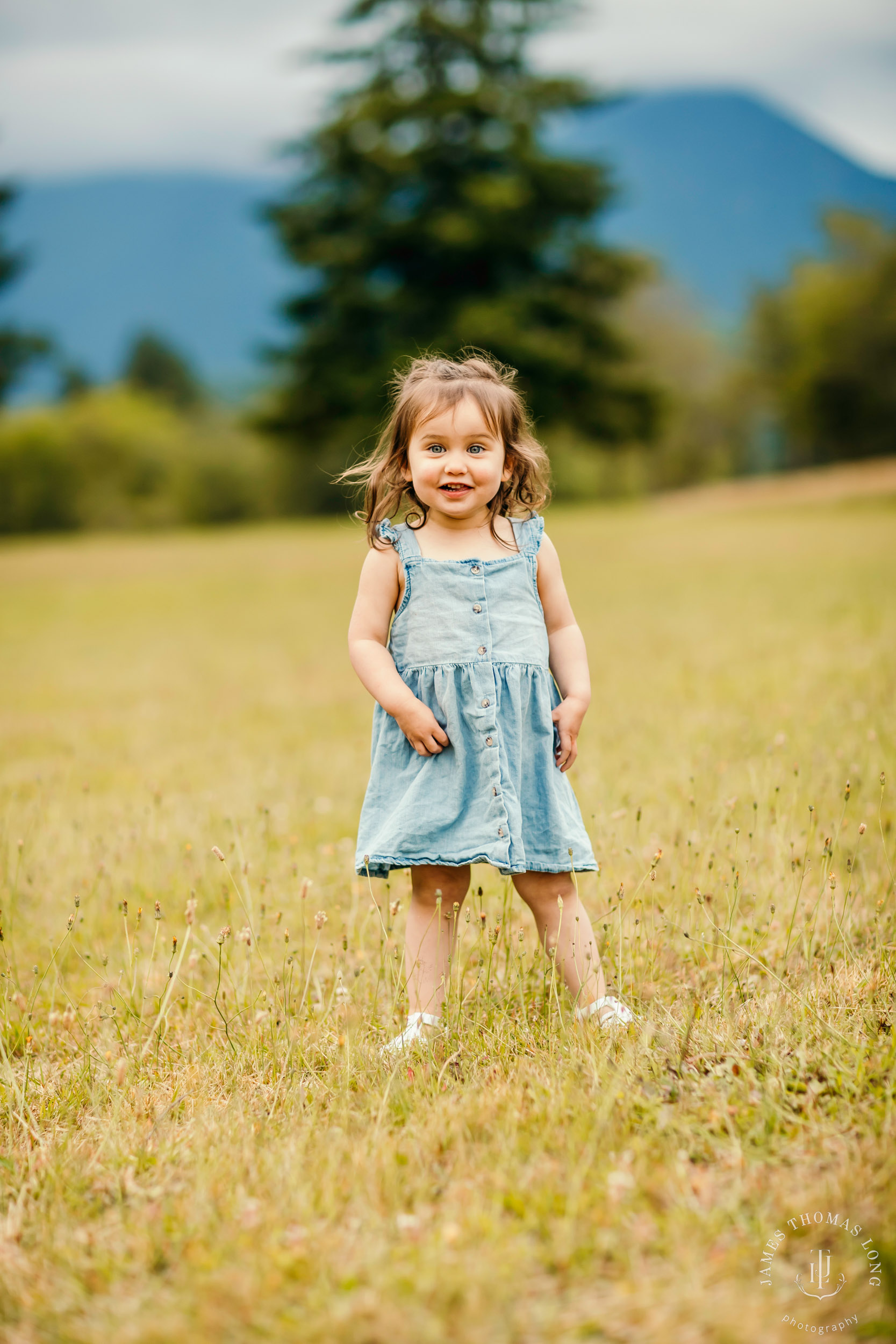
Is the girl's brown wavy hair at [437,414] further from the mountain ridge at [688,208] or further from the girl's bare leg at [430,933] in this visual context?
the mountain ridge at [688,208]

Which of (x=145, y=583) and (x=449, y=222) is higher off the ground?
(x=449, y=222)

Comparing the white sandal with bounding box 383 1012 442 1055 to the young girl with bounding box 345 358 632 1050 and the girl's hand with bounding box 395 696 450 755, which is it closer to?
the young girl with bounding box 345 358 632 1050

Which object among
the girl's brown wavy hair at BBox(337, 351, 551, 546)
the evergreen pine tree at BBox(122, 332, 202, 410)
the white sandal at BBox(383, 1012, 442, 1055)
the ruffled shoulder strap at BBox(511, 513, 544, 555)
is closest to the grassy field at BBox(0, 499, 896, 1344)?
the white sandal at BBox(383, 1012, 442, 1055)

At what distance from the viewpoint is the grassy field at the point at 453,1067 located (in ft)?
5.70

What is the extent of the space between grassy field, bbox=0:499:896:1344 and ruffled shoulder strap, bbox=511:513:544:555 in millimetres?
930

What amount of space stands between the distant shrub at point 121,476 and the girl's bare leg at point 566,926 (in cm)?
5100

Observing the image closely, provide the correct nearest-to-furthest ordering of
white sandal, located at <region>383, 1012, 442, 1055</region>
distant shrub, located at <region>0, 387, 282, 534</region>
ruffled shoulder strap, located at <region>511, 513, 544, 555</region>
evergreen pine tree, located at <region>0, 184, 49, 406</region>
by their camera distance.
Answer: white sandal, located at <region>383, 1012, 442, 1055</region>
ruffled shoulder strap, located at <region>511, 513, 544, 555</region>
evergreen pine tree, located at <region>0, 184, 49, 406</region>
distant shrub, located at <region>0, 387, 282, 534</region>

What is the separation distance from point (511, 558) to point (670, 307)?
2399 inches

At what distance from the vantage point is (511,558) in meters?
2.84

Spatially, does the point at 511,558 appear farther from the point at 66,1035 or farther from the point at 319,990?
the point at 66,1035

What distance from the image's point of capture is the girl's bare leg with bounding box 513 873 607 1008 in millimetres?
2805

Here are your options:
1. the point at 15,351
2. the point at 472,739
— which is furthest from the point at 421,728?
the point at 15,351

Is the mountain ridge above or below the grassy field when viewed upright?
above

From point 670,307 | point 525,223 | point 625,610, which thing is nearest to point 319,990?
point 625,610
